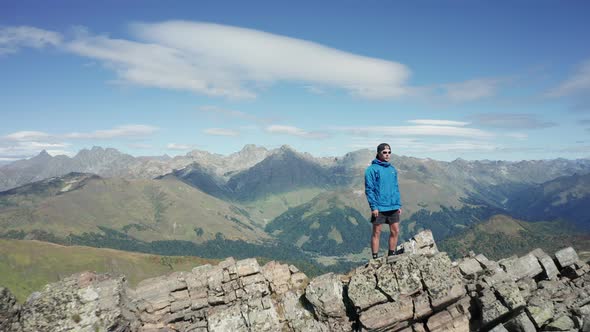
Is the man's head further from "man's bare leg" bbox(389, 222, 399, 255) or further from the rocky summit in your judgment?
the rocky summit

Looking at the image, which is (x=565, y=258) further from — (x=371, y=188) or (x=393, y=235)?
(x=371, y=188)

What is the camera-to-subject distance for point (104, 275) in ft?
76.8

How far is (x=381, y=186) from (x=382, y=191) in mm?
339

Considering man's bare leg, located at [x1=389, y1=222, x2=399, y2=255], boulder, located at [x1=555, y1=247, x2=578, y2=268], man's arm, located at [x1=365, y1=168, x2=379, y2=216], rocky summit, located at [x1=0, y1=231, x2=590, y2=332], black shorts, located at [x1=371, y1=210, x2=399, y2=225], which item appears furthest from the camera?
boulder, located at [x1=555, y1=247, x2=578, y2=268]

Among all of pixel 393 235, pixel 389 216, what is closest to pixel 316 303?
pixel 393 235

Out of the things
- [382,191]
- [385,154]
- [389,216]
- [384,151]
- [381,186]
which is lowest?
[389,216]

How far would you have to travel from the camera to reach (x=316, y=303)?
22.7 metres

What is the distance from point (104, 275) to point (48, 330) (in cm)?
453

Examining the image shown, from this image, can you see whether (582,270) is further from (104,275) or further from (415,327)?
(104,275)

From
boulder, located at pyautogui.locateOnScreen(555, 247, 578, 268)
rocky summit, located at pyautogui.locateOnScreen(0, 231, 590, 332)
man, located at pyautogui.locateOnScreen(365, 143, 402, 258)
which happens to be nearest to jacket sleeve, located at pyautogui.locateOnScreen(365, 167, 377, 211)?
man, located at pyautogui.locateOnScreen(365, 143, 402, 258)

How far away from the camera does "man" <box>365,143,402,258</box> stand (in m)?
23.1

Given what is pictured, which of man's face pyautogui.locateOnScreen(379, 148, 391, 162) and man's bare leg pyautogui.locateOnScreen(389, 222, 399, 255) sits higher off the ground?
man's face pyautogui.locateOnScreen(379, 148, 391, 162)

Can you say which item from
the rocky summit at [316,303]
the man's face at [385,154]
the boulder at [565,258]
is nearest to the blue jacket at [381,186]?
the man's face at [385,154]

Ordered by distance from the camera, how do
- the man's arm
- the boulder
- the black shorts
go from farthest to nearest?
the boulder → the black shorts → the man's arm
